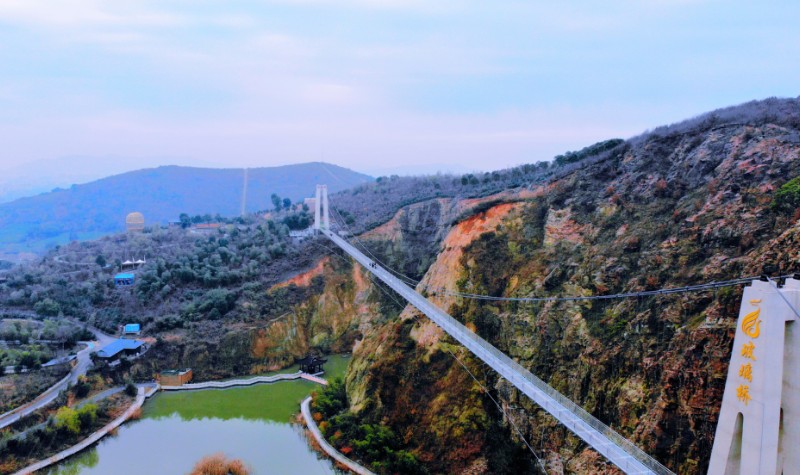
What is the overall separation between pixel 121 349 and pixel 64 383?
2.51 metres

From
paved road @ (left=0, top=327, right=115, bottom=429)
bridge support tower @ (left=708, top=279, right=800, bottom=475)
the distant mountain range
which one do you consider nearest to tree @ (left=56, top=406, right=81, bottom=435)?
paved road @ (left=0, top=327, right=115, bottom=429)

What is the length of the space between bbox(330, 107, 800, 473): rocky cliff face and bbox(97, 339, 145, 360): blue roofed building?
370 inches

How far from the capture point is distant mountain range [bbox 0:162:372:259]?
227 ft

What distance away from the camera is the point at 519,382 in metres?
11.2

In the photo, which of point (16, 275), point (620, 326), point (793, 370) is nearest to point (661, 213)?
point (620, 326)

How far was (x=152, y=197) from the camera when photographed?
259 ft

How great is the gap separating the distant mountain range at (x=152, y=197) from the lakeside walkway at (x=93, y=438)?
5223 centimetres

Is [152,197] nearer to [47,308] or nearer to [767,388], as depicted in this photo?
[47,308]

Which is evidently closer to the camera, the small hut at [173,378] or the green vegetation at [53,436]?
the green vegetation at [53,436]

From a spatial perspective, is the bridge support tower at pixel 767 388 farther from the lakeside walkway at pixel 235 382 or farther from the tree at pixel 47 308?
the tree at pixel 47 308

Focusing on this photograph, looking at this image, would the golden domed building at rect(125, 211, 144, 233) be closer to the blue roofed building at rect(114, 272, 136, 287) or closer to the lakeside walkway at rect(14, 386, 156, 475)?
the blue roofed building at rect(114, 272, 136, 287)

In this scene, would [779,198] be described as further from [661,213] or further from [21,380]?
[21,380]

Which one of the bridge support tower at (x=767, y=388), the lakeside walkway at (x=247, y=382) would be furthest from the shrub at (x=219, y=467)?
the bridge support tower at (x=767, y=388)

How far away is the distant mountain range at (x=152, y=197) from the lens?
69062 millimetres
